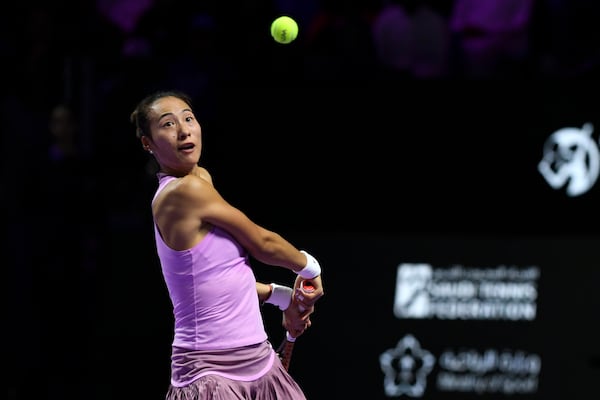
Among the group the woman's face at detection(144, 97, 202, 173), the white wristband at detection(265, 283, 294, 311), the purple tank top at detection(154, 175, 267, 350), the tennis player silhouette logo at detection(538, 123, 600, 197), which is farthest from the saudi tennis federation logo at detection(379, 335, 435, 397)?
the woman's face at detection(144, 97, 202, 173)

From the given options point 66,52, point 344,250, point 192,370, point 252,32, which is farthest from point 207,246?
point 66,52

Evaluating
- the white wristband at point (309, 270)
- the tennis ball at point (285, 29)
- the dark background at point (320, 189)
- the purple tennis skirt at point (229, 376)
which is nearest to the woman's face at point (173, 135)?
the white wristband at point (309, 270)

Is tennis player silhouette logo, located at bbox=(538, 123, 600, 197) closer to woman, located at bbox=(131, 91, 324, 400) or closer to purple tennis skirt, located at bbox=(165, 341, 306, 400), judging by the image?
woman, located at bbox=(131, 91, 324, 400)

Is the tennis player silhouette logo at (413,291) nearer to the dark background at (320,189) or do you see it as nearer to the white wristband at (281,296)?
the dark background at (320,189)

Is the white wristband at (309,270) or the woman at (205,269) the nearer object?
the woman at (205,269)

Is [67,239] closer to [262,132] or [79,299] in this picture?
[79,299]

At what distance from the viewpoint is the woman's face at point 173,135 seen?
4039 mm

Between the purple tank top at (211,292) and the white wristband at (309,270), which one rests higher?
the white wristband at (309,270)

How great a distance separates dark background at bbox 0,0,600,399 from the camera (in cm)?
663

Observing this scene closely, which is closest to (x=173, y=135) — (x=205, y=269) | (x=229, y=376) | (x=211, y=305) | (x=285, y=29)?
(x=205, y=269)

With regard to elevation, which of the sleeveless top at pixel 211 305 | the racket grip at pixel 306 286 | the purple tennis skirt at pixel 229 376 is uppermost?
the racket grip at pixel 306 286

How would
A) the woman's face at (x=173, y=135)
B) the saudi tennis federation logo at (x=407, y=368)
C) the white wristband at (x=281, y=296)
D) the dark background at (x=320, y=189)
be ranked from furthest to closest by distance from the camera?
1. the dark background at (x=320, y=189)
2. the saudi tennis federation logo at (x=407, y=368)
3. the white wristband at (x=281, y=296)
4. the woman's face at (x=173, y=135)

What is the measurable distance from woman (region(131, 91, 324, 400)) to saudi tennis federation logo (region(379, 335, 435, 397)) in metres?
2.52

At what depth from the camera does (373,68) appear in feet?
24.3
